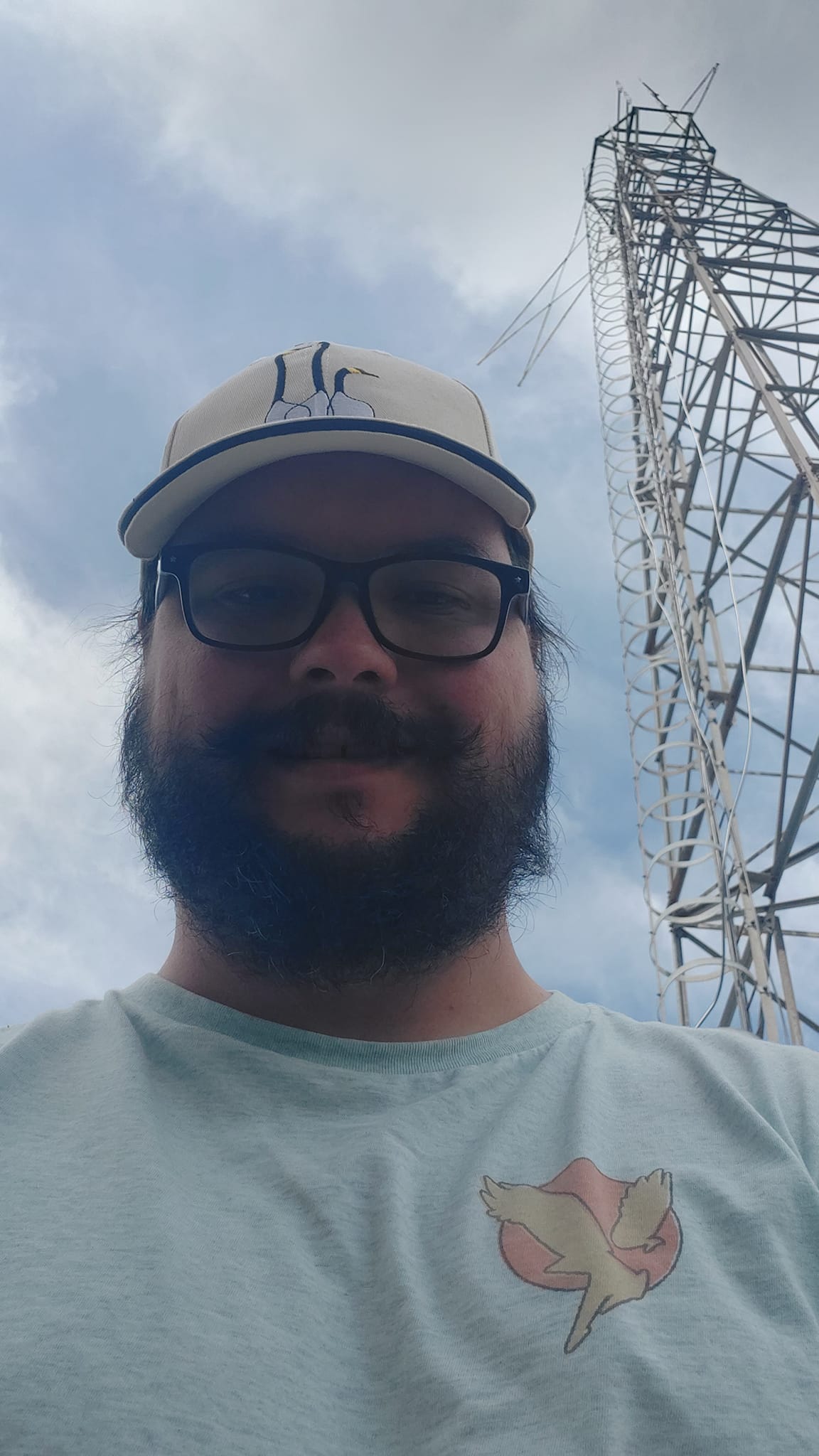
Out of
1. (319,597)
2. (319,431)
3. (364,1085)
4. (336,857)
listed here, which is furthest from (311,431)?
(364,1085)

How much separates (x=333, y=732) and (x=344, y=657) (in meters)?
0.17

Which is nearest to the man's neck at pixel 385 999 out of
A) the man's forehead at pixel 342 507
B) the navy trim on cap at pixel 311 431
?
the man's forehead at pixel 342 507

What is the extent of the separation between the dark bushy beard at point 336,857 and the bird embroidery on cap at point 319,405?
2.42 ft

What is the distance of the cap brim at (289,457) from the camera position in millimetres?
2297

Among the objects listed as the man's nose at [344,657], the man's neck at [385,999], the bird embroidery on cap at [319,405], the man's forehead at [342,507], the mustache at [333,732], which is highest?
the bird embroidery on cap at [319,405]

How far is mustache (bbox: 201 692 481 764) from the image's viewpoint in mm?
2121

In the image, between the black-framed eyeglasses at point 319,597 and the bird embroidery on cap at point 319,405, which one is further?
the bird embroidery on cap at point 319,405

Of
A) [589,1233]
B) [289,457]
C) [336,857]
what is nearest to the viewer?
[589,1233]

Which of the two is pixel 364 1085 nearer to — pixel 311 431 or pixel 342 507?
pixel 342 507

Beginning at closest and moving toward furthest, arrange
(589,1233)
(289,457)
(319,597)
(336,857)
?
(589,1233) < (336,857) < (319,597) < (289,457)

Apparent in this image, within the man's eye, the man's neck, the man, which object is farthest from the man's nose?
the man's neck

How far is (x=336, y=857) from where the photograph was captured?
2104 millimetres

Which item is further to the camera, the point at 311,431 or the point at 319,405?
the point at 319,405

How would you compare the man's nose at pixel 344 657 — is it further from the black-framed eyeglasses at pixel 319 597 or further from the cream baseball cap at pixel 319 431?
the cream baseball cap at pixel 319 431
